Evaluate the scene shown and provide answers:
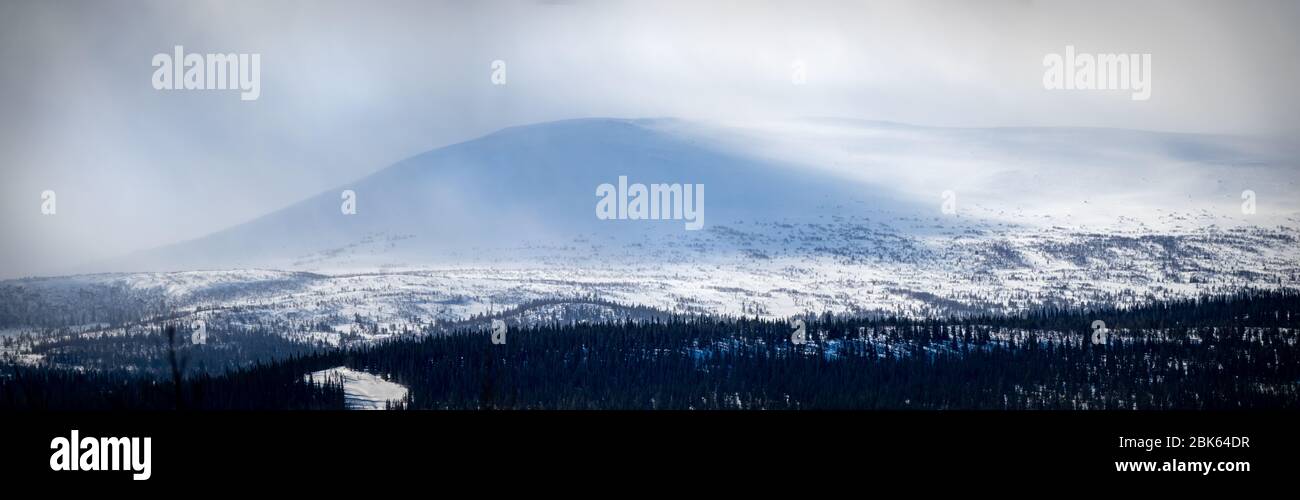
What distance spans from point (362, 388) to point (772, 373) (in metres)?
55.2

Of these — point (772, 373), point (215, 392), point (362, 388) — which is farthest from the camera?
point (772, 373)

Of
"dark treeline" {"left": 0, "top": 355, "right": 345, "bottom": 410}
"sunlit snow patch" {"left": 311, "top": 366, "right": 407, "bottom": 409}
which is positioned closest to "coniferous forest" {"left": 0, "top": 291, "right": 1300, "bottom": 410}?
"dark treeline" {"left": 0, "top": 355, "right": 345, "bottom": 410}

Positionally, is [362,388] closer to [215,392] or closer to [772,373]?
[215,392]

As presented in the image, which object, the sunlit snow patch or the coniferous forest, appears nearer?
the sunlit snow patch

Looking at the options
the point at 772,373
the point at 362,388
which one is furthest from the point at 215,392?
the point at 772,373

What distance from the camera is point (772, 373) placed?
169750mm

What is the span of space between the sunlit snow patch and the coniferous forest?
68.3 inches

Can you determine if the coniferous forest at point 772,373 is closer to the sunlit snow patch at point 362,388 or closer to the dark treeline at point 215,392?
the dark treeline at point 215,392

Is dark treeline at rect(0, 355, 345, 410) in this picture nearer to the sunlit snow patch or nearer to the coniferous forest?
the coniferous forest

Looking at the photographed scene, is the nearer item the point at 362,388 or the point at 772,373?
the point at 362,388

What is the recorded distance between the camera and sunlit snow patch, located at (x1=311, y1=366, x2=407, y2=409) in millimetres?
147250
